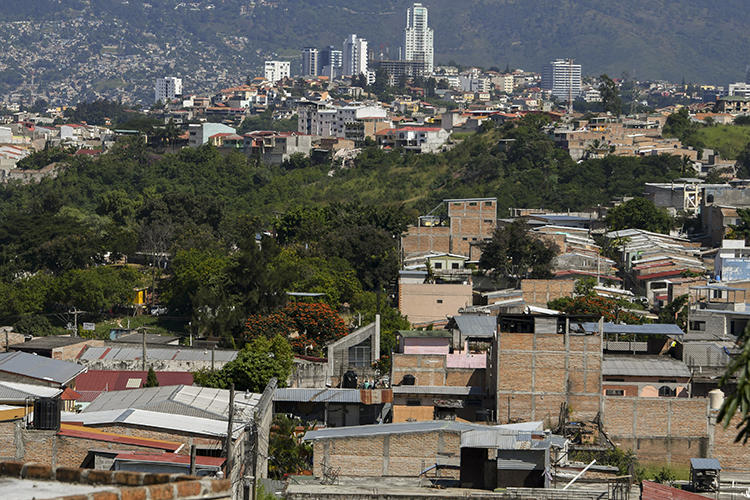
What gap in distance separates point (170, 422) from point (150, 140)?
237ft

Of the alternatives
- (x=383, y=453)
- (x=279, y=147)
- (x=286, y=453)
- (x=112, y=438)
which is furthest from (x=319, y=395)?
(x=279, y=147)

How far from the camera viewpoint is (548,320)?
78.3ft

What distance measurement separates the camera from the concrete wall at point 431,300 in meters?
38.6

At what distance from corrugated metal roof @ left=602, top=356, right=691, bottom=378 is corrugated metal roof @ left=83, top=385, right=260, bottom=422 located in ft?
23.1

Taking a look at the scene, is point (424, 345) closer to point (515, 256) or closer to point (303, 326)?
point (303, 326)

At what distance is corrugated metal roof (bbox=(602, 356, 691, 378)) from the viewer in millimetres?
25594

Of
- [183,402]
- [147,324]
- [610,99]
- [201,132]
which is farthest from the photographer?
[201,132]

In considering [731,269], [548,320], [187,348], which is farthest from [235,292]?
[548,320]

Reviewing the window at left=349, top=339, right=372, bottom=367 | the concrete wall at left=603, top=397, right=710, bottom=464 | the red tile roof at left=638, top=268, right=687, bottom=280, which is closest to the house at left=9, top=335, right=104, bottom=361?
the window at left=349, top=339, right=372, bottom=367

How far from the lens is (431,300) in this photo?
128ft

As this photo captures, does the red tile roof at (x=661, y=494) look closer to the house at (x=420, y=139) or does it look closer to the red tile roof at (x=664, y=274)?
the red tile roof at (x=664, y=274)

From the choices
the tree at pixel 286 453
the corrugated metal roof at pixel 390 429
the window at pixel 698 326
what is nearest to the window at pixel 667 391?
the corrugated metal roof at pixel 390 429

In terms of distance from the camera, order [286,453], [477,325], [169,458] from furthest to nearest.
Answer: [477,325]
[286,453]
[169,458]

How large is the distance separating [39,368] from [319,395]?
666 cm
